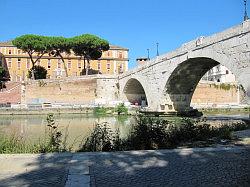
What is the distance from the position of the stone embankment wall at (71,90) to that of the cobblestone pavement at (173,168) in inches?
1733

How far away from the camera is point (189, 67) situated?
27.2m

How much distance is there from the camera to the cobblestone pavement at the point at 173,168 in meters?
5.35

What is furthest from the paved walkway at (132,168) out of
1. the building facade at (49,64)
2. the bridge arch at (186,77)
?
the building facade at (49,64)

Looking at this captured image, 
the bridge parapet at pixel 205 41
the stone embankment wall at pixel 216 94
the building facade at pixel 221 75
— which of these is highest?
the building facade at pixel 221 75

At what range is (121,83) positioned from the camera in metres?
49.1

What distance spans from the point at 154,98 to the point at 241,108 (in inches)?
454

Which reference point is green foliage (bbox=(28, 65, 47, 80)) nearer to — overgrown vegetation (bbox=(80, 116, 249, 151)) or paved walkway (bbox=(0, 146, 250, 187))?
overgrown vegetation (bbox=(80, 116, 249, 151))

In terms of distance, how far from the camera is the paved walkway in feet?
17.5

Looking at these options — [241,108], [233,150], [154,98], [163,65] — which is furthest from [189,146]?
[241,108]

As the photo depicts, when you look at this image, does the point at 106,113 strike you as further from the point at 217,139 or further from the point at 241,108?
the point at 217,139

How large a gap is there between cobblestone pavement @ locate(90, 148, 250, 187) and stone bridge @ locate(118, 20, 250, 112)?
939cm

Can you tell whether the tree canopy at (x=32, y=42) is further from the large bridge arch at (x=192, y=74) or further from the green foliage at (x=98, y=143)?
the green foliage at (x=98, y=143)

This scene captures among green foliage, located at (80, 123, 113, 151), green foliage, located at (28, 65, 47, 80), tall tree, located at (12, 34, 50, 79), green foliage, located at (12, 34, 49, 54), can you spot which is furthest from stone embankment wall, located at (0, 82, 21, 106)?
green foliage, located at (80, 123, 113, 151)

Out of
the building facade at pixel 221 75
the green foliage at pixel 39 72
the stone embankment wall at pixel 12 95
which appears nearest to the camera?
the stone embankment wall at pixel 12 95
